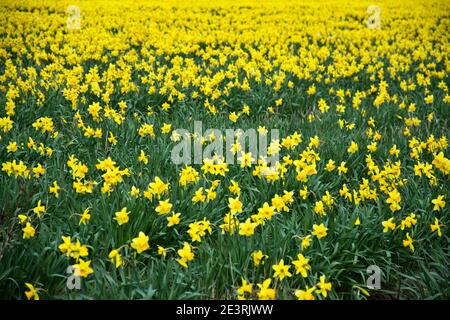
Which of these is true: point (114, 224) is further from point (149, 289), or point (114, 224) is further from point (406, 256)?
point (406, 256)

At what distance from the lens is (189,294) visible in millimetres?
2188

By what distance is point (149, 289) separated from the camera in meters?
2.12

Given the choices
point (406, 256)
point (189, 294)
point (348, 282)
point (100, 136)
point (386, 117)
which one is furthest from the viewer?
point (386, 117)

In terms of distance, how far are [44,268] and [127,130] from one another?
236cm

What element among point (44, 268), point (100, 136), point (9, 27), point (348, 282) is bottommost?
point (348, 282)

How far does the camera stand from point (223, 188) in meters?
3.23

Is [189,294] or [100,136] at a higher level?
[100,136]

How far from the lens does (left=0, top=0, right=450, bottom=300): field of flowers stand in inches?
90.7

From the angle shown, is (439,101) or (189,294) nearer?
(189,294)

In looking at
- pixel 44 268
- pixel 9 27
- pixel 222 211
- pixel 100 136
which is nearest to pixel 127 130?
pixel 100 136

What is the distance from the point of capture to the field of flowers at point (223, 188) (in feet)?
7.56
